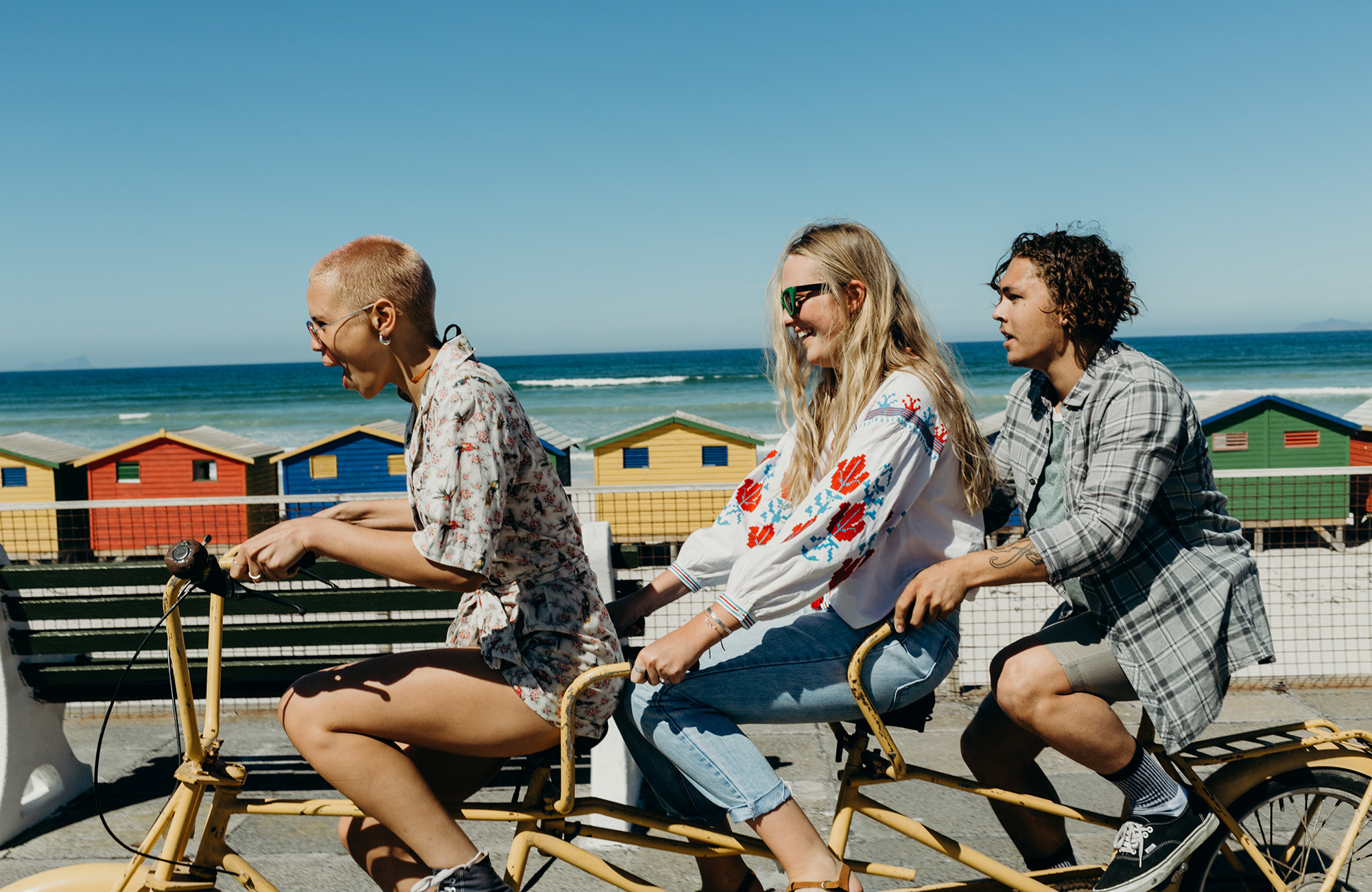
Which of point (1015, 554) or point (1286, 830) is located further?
point (1286, 830)

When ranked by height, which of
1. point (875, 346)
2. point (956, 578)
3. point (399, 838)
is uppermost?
point (875, 346)

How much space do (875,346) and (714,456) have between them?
1281 cm

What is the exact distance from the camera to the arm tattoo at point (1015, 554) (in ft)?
6.89

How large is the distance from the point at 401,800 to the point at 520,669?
0.34 meters

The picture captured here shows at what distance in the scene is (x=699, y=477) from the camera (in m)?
15.0

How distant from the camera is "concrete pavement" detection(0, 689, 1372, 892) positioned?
133 inches

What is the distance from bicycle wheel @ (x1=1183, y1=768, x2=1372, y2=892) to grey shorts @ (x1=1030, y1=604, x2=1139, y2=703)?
1.39ft

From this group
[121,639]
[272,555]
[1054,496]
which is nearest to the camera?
[272,555]

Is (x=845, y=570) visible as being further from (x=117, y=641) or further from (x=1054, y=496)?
(x=117, y=641)

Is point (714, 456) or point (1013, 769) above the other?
point (1013, 769)

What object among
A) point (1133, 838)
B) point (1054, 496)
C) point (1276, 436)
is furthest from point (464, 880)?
point (1276, 436)

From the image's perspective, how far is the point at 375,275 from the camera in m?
2.01

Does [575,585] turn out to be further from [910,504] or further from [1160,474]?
[1160,474]

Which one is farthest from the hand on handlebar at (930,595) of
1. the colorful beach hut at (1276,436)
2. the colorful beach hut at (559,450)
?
the colorful beach hut at (1276,436)
